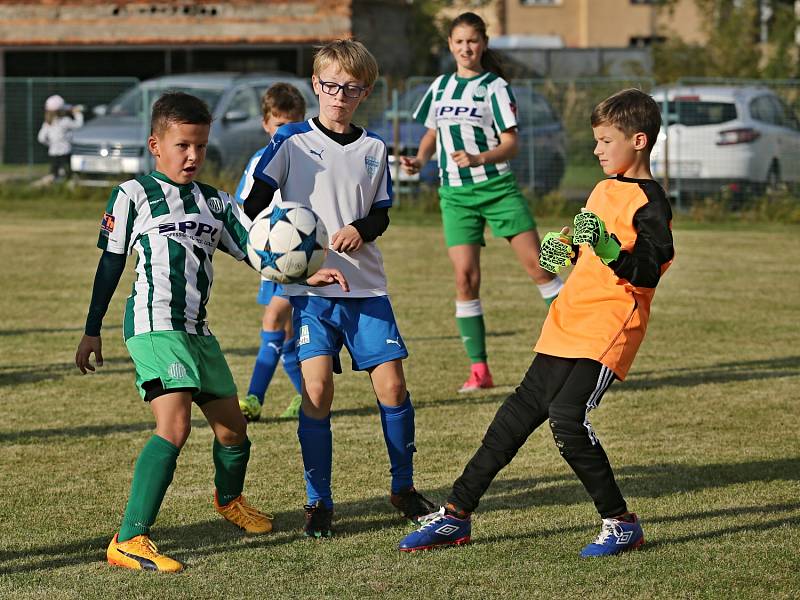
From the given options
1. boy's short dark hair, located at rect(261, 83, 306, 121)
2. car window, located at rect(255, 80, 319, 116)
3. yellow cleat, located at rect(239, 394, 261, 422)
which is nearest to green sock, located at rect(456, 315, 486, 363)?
yellow cleat, located at rect(239, 394, 261, 422)

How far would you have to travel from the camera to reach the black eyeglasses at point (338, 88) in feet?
17.5

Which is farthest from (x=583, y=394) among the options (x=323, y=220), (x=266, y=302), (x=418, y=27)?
(x=418, y=27)

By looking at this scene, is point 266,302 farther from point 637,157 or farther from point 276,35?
point 276,35

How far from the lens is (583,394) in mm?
4996

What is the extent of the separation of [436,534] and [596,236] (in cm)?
130

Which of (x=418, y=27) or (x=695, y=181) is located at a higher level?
(x=418, y=27)

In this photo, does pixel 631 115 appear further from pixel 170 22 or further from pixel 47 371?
pixel 170 22

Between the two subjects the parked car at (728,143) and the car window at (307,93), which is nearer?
the parked car at (728,143)

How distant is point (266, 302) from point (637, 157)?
3256 mm

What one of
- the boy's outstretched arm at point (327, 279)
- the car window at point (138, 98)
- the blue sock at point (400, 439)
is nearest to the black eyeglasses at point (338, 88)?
the boy's outstretched arm at point (327, 279)

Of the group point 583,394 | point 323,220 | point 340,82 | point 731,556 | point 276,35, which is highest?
point 276,35

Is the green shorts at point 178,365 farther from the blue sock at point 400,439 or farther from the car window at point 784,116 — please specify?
the car window at point 784,116

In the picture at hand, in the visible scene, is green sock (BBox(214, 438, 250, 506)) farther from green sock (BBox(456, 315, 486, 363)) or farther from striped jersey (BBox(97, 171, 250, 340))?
green sock (BBox(456, 315, 486, 363))

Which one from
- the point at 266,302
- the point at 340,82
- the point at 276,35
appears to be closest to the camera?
the point at 340,82
